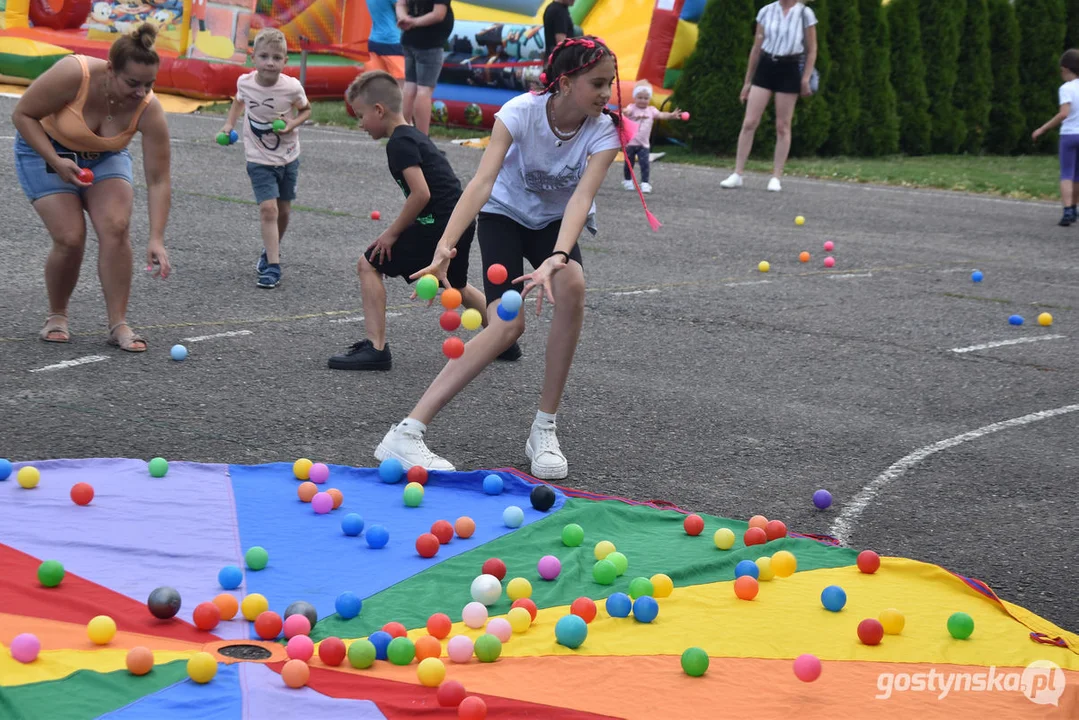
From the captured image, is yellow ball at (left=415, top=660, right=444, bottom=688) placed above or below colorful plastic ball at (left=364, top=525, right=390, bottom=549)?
above

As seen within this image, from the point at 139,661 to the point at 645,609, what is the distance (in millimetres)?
1492

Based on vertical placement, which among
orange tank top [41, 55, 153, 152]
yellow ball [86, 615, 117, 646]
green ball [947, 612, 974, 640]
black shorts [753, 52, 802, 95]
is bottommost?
yellow ball [86, 615, 117, 646]

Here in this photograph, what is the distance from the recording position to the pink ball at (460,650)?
135 inches

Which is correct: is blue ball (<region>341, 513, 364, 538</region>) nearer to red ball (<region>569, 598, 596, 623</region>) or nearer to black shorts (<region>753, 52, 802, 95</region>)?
red ball (<region>569, 598, 596, 623</region>)

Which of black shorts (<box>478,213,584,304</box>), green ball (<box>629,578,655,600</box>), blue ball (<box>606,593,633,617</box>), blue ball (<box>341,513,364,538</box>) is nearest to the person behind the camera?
blue ball (<box>606,593,633,617</box>)

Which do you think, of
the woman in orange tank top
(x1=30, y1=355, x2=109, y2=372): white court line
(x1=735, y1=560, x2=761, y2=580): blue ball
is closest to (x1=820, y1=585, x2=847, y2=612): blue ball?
(x1=735, y1=560, x2=761, y2=580): blue ball

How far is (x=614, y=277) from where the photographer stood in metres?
9.49

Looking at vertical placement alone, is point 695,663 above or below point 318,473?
above

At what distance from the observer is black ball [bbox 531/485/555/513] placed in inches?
184

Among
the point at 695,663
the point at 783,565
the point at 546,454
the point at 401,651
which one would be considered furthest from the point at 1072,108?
the point at 401,651

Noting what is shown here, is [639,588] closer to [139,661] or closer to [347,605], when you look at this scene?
[347,605]

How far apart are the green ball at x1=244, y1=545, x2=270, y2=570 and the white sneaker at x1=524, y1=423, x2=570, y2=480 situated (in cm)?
141

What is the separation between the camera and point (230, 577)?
3.83m

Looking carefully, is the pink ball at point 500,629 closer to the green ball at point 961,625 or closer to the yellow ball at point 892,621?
the yellow ball at point 892,621
